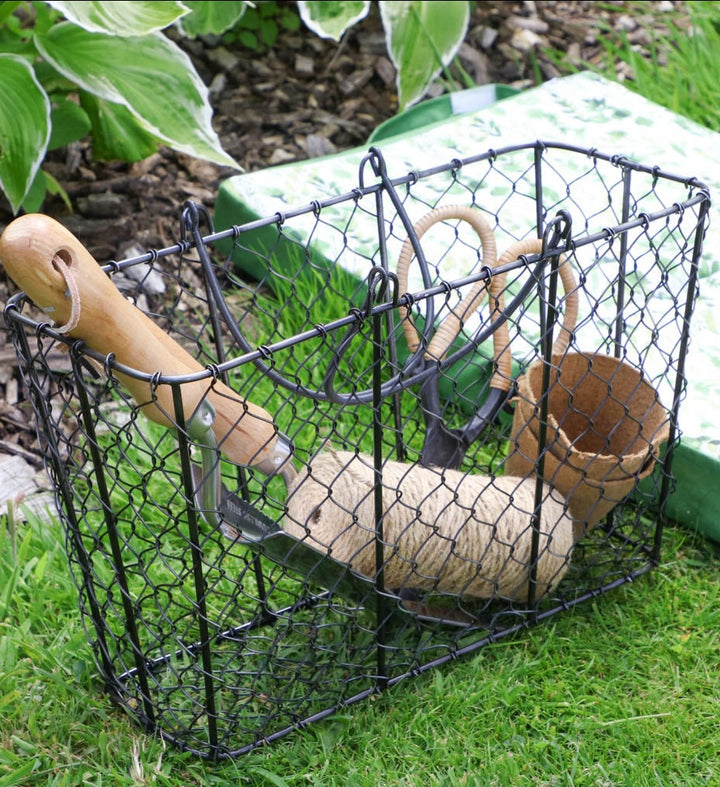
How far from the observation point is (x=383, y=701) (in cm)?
124

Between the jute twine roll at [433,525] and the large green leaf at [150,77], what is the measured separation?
2.70 feet

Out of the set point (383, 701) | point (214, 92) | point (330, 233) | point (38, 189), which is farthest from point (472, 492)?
point (214, 92)

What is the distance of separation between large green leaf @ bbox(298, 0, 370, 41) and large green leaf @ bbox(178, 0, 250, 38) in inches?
8.8

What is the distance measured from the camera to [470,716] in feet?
4.03

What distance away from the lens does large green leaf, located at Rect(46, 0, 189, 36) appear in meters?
1.70

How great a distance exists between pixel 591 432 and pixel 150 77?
1013 millimetres

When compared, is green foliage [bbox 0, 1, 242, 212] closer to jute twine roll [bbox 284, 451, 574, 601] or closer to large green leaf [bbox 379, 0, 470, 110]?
large green leaf [bbox 379, 0, 470, 110]

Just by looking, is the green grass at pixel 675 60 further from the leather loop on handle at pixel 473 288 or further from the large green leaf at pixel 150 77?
the leather loop on handle at pixel 473 288

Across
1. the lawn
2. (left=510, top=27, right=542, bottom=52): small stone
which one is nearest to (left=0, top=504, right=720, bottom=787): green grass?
the lawn

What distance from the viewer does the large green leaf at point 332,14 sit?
2.16 metres

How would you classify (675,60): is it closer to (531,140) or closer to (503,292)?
(531,140)

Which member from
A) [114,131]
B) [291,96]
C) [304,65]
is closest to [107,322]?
[114,131]

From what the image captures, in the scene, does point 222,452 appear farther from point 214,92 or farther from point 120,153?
point 214,92

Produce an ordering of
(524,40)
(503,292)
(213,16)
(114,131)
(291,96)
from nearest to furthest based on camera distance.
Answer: (503,292) → (114,131) → (213,16) → (291,96) → (524,40)
